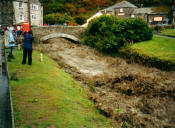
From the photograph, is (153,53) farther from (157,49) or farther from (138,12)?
(138,12)

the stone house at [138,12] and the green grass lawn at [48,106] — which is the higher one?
the stone house at [138,12]

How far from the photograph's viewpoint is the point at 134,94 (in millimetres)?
14305

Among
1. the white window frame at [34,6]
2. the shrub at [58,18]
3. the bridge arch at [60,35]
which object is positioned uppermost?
the white window frame at [34,6]

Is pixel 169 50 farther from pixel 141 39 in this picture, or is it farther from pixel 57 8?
pixel 57 8

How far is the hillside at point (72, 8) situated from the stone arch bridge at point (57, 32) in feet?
62.5

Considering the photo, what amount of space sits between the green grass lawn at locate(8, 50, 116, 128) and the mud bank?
1.41 meters

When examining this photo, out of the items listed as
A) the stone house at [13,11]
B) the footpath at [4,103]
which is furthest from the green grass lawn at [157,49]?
the stone house at [13,11]

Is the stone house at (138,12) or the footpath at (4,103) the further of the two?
the stone house at (138,12)

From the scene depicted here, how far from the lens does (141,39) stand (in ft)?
94.4

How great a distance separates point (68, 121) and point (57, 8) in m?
55.1

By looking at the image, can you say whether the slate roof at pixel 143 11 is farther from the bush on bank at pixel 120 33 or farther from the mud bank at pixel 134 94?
the mud bank at pixel 134 94

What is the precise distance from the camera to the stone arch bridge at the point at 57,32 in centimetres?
3362

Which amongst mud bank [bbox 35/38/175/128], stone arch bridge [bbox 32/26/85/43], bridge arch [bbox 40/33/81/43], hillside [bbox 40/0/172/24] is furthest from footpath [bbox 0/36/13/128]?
hillside [bbox 40/0/172/24]

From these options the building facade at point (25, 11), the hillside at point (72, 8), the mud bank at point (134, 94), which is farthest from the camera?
the hillside at point (72, 8)
